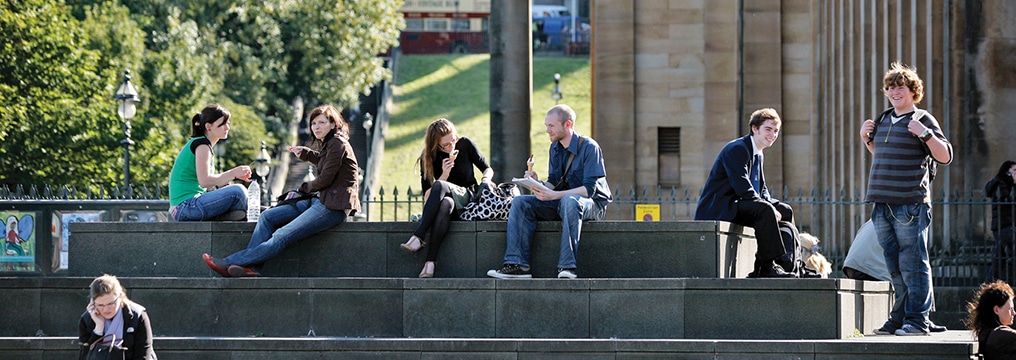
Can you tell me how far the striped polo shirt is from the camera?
1358 cm

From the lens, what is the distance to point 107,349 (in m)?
12.6

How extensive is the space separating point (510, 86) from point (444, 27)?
6945 cm

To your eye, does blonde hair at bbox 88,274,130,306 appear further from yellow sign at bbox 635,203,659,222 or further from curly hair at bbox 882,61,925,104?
yellow sign at bbox 635,203,659,222

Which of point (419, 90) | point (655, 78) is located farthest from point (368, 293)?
point (419, 90)

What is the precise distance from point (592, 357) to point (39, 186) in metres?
33.2

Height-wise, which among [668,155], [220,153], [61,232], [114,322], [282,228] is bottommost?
[114,322]

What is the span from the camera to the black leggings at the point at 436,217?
48.5 feet

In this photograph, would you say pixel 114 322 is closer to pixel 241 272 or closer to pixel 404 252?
pixel 241 272

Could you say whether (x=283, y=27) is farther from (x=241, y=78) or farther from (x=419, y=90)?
(x=419, y=90)

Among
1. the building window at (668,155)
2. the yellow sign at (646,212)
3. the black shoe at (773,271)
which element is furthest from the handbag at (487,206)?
the building window at (668,155)

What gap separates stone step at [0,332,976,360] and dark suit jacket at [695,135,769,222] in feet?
5.17

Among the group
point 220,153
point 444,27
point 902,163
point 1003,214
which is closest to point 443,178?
point 902,163

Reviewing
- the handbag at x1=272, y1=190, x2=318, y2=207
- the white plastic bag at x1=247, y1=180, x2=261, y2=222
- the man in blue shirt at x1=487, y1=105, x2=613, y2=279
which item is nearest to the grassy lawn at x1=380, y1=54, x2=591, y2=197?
the white plastic bag at x1=247, y1=180, x2=261, y2=222

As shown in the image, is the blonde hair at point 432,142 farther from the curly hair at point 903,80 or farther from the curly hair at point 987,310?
the curly hair at point 987,310
